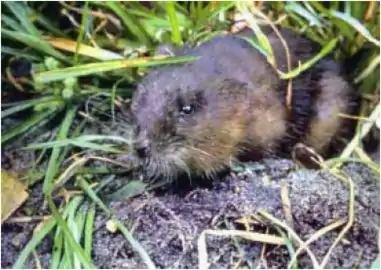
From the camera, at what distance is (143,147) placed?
2623 millimetres

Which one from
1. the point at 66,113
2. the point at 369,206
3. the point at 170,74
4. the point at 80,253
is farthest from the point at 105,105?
the point at 369,206

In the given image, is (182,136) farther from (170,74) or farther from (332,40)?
(332,40)

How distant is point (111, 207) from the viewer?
274 cm

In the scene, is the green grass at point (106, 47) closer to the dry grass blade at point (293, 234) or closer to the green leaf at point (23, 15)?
the green leaf at point (23, 15)

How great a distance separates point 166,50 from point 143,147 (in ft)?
1.15

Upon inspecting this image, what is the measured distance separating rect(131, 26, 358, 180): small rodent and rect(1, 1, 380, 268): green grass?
0.07 meters

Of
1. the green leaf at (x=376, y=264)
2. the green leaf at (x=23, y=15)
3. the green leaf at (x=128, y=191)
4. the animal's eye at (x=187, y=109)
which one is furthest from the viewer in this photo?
the green leaf at (x=23, y=15)

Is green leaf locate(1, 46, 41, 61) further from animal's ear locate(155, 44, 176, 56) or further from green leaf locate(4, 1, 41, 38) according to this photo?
animal's ear locate(155, 44, 176, 56)

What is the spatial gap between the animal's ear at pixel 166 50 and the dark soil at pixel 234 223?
384 millimetres

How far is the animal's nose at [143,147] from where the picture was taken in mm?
2623

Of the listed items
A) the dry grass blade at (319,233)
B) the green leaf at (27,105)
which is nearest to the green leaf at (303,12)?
the dry grass blade at (319,233)

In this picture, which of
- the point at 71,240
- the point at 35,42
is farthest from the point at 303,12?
the point at 71,240

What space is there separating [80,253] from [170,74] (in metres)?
0.55

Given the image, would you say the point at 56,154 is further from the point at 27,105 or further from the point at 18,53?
the point at 18,53
